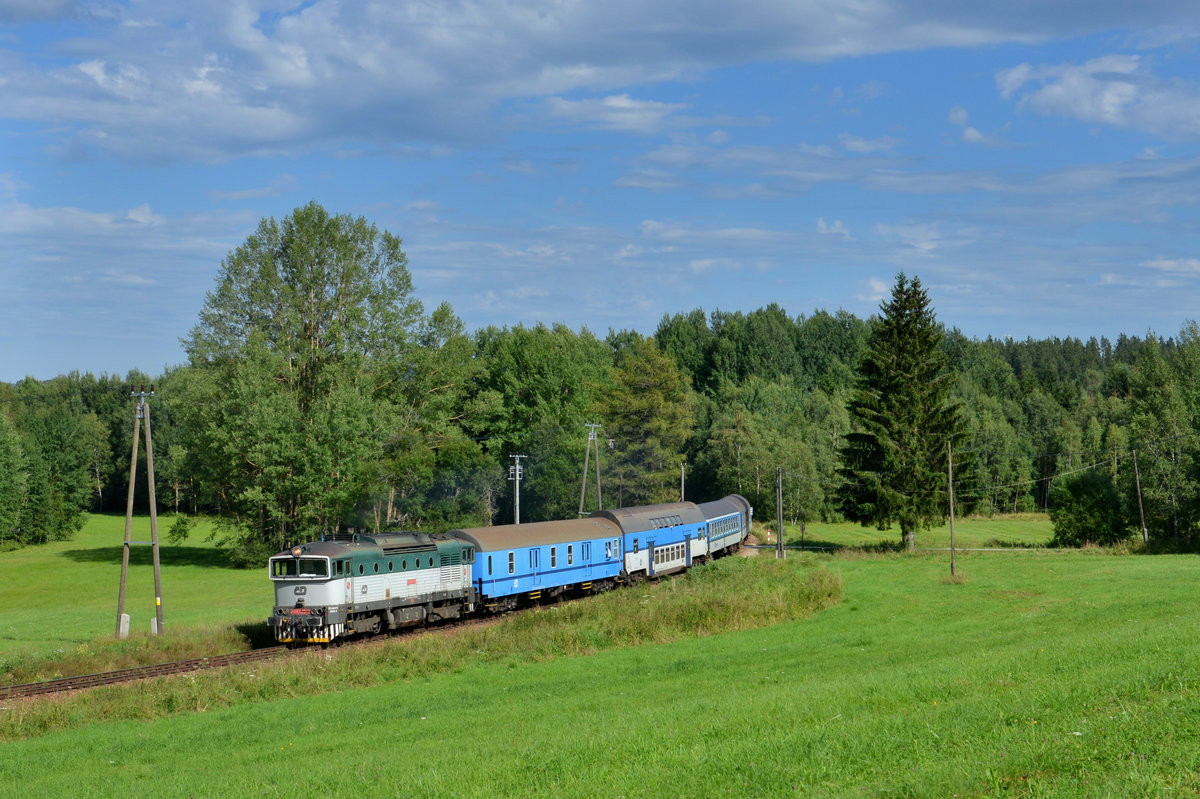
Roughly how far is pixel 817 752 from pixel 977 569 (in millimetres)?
40383

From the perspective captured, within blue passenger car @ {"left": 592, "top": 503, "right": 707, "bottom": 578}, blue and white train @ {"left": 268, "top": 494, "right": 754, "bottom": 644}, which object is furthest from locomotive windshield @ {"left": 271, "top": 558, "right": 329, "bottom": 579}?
blue passenger car @ {"left": 592, "top": 503, "right": 707, "bottom": 578}

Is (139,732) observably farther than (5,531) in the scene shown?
No

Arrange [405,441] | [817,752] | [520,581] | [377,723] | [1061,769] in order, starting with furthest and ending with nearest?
[405,441], [520,581], [377,723], [817,752], [1061,769]

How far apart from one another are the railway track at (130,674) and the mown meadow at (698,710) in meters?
2.56

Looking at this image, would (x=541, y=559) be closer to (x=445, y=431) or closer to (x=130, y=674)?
(x=130, y=674)

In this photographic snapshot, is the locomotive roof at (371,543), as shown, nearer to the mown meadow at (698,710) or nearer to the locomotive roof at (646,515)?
the mown meadow at (698,710)

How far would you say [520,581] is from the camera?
1559 inches

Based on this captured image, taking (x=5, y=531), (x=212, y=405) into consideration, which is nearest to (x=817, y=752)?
(x=212, y=405)

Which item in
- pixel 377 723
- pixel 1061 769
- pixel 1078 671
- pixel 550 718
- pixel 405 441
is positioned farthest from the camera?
pixel 405 441

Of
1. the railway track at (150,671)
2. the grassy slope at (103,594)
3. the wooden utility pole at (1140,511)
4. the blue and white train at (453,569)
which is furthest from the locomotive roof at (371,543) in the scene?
the wooden utility pole at (1140,511)

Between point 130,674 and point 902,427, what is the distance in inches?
1906

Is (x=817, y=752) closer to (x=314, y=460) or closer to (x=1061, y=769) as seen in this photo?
(x=1061, y=769)

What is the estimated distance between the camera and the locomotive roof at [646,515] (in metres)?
48.4

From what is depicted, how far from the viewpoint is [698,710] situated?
658 inches
